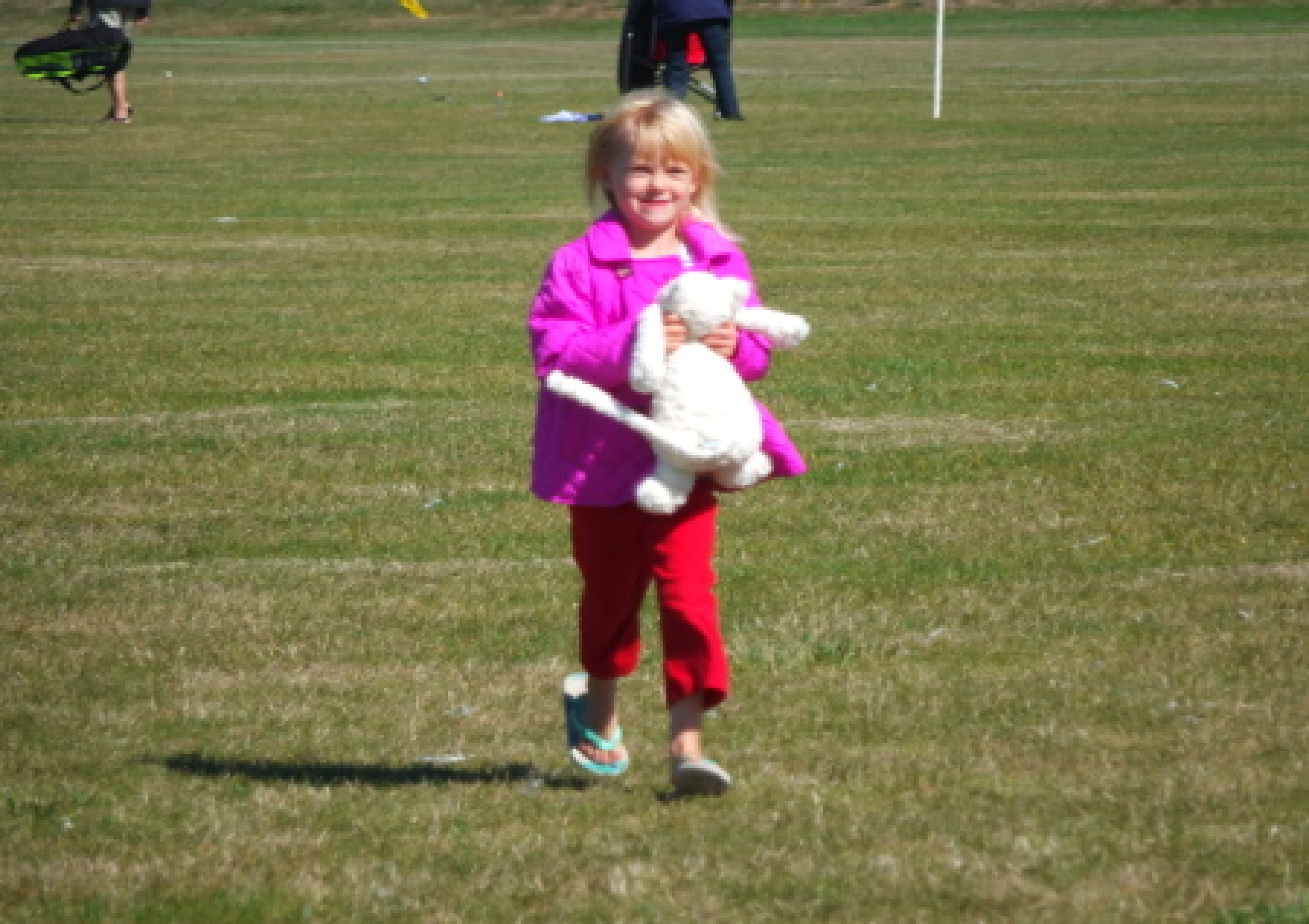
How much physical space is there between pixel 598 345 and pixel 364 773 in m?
1.29

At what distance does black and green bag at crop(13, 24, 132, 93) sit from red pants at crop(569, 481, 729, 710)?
21220mm

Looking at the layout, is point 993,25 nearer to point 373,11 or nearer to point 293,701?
point 373,11

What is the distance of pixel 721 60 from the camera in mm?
25234

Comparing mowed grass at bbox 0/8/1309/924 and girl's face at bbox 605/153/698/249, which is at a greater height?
girl's face at bbox 605/153/698/249

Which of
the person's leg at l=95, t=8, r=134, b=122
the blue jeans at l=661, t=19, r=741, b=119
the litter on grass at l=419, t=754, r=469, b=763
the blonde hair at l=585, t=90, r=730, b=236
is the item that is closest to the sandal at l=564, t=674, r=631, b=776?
the litter on grass at l=419, t=754, r=469, b=763

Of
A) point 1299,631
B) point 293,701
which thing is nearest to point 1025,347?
point 1299,631

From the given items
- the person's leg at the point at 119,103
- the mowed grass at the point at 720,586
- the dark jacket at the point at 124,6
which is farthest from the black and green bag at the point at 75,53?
the mowed grass at the point at 720,586

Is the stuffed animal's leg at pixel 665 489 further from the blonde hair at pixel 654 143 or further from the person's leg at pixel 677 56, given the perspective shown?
the person's leg at pixel 677 56

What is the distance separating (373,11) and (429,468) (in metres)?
60.9

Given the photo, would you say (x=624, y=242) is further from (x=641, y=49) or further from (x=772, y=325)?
(x=641, y=49)

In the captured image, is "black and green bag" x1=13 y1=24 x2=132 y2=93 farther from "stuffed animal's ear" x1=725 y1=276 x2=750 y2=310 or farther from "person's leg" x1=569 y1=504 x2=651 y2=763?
"stuffed animal's ear" x1=725 y1=276 x2=750 y2=310

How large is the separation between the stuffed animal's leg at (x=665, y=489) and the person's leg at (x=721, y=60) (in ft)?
65.0

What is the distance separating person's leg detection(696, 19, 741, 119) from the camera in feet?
80.9

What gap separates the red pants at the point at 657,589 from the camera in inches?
206
